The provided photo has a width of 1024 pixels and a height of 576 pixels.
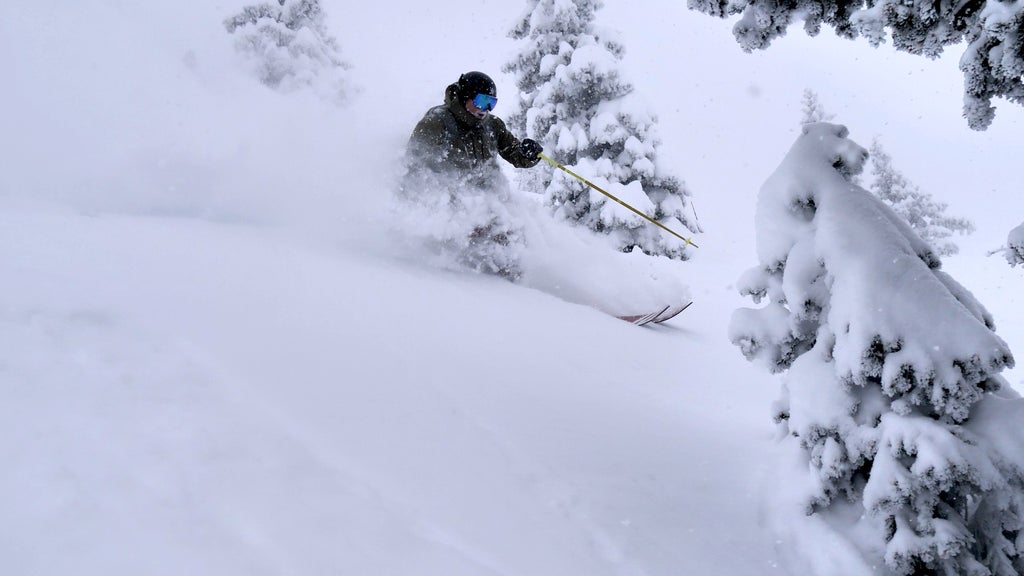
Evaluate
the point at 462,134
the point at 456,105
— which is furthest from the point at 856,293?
the point at 456,105

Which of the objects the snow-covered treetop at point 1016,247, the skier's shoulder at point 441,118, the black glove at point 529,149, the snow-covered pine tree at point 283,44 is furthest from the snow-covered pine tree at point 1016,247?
the snow-covered pine tree at point 283,44

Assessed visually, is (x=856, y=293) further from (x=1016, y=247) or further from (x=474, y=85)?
(x=474, y=85)

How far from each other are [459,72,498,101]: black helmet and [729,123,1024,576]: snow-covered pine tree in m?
4.89

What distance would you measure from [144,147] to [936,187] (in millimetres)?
62278

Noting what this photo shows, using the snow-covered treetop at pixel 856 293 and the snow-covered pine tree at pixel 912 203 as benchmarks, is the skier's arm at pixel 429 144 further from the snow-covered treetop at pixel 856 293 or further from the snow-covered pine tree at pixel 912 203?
the snow-covered pine tree at pixel 912 203

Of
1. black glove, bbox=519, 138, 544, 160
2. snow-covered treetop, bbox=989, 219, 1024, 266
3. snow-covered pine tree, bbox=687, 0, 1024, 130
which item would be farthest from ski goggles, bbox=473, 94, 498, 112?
snow-covered treetop, bbox=989, 219, 1024, 266

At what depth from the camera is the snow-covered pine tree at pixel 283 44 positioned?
22266 mm

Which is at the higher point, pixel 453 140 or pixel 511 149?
pixel 511 149

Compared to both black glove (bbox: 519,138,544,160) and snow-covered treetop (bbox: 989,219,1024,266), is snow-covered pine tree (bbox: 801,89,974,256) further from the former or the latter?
snow-covered treetop (bbox: 989,219,1024,266)

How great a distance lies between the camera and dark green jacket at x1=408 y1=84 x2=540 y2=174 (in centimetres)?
805

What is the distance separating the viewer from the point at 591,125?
17.0 m

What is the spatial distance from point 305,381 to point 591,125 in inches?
569

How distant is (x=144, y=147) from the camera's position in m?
7.98

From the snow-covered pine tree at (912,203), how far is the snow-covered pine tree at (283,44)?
86.8ft
